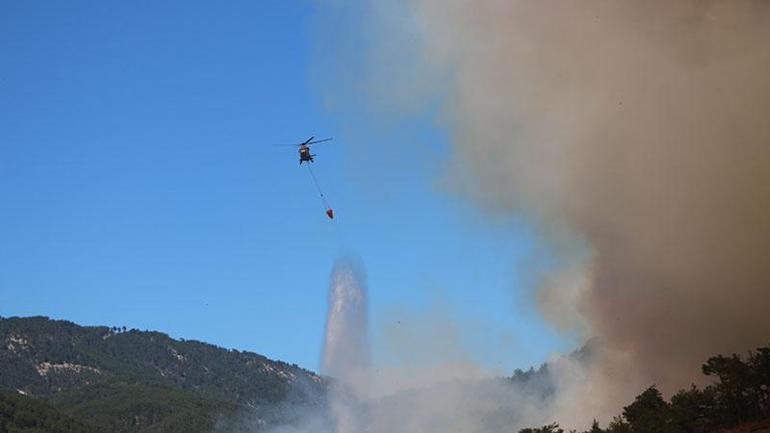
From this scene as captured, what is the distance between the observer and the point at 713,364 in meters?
150

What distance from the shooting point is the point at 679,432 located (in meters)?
142

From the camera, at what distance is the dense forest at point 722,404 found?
144875 mm

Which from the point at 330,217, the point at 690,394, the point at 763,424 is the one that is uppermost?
the point at 330,217

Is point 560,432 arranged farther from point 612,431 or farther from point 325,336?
point 325,336

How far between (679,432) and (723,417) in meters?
10.6

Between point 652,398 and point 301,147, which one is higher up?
point 301,147

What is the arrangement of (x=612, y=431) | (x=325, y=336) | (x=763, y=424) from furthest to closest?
(x=325, y=336), (x=612, y=431), (x=763, y=424)

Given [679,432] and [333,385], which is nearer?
[679,432]

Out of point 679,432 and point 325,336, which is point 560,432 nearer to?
Answer: point 679,432

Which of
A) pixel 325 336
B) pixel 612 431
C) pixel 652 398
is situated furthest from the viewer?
pixel 325 336

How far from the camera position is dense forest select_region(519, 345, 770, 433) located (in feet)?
475

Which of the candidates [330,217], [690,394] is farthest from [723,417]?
[330,217]

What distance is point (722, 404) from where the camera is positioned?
150m

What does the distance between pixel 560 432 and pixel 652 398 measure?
18.2 meters
